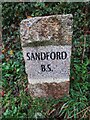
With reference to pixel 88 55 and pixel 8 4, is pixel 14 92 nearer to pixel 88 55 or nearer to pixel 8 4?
pixel 88 55

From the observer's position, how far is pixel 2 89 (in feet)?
11.9

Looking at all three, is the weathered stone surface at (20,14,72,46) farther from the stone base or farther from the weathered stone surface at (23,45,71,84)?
the stone base

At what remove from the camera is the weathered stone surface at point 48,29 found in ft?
9.50

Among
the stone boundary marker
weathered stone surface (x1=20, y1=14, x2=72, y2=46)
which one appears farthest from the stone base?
weathered stone surface (x1=20, y1=14, x2=72, y2=46)

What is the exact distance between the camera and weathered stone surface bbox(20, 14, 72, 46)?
2.90m

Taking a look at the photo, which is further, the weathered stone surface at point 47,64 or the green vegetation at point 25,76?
the green vegetation at point 25,76

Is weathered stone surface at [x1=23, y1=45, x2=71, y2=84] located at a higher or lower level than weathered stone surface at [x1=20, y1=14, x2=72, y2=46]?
lower

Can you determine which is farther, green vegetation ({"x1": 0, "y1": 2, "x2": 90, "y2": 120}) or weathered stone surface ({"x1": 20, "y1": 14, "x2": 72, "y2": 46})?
green vegetation ({"x1": 0, "y1": 2, "x2": 90, "y2": 120})

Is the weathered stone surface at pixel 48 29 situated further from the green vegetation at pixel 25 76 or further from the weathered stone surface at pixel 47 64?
the green vegetation at pixel 25 76

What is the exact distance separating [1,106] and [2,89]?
12.6 inches

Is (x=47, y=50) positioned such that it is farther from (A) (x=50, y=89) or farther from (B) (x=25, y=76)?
(B) (x=25, y=76)

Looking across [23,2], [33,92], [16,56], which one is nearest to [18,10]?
[23,2]

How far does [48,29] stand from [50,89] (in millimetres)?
783

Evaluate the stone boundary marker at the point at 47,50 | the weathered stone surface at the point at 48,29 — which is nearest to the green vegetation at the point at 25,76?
the stone boundary marker at the point at 47,50
